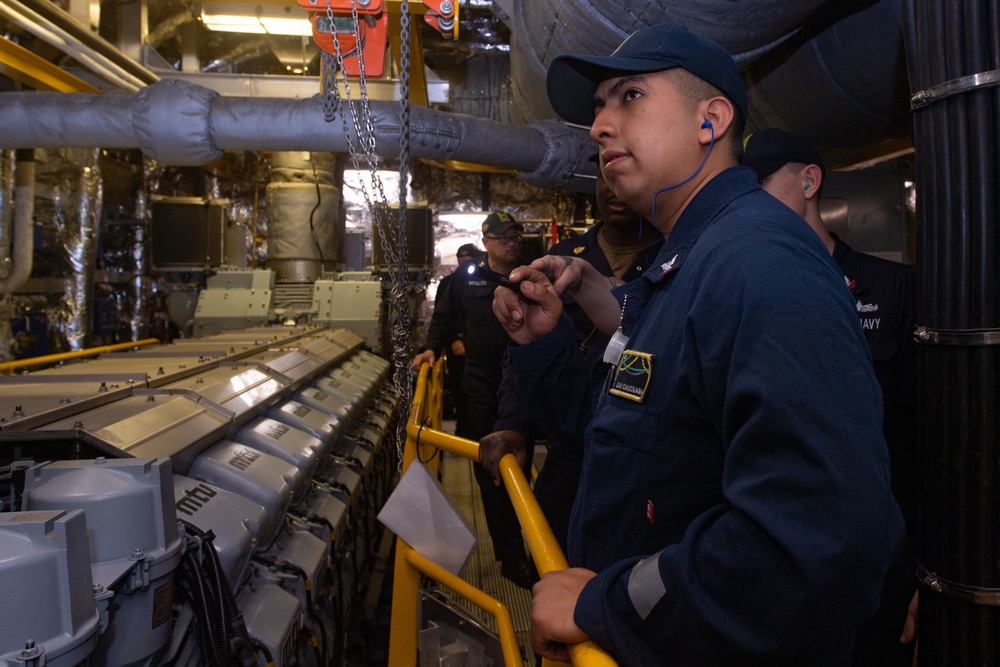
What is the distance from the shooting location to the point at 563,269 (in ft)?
5.32

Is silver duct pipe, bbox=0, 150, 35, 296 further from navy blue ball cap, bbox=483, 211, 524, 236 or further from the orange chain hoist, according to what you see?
navy blue ball cap, bbox=483, 211, 524, 236

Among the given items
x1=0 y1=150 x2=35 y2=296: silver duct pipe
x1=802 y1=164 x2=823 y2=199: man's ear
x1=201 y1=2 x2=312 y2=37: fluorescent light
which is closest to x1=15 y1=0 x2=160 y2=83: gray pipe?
x1=201 y1=2 x2=312 y2=37: fluorescent light

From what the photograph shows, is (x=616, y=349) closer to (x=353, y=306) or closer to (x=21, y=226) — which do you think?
(x=353, y=306)

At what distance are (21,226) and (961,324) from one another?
18.5ft

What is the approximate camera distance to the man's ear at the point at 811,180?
6.67 feet

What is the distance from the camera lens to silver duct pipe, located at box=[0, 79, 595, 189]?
395 cm

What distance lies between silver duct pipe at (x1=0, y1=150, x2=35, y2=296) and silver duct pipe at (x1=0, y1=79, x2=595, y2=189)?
0.98m

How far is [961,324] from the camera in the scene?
4.80 ft

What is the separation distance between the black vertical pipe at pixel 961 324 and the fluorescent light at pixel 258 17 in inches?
198

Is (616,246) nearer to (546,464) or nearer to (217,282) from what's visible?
(546,464)

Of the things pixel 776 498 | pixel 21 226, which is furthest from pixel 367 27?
pixel 21 226

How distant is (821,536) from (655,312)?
392 millimetres

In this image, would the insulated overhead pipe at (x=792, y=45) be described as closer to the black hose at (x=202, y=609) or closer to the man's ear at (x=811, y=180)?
the man's ear at (x=811, y=180)

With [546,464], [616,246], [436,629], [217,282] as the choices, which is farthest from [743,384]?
[217,282]
